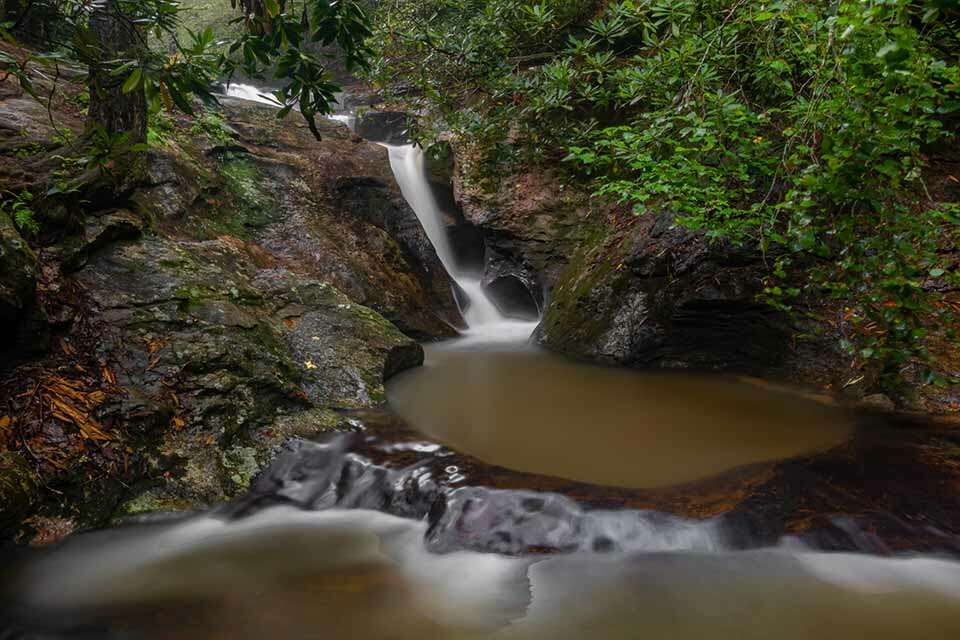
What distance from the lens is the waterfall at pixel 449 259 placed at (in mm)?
7887

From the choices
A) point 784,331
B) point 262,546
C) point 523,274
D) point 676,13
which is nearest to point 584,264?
point 523,274

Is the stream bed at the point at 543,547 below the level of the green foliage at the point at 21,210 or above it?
below

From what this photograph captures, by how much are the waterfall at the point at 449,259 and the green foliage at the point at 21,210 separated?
4.92m

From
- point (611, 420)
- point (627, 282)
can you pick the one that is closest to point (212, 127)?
point (627, 282)

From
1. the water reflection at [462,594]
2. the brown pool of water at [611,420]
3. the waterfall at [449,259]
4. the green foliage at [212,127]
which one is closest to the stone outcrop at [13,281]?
the water reflection at [462,594]

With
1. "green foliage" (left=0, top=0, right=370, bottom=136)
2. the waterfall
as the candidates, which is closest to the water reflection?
"green foliage" (left=0, top=0, right=370, bottom=136)

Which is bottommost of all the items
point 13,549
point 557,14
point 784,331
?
point 13,549

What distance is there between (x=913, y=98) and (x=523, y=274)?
5.91m

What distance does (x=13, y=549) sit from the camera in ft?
8.44

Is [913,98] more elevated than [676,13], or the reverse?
[676,13]

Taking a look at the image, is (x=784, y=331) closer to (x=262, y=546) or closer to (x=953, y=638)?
(x=953, y=638)

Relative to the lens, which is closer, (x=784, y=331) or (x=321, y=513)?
(x=321, y=513)

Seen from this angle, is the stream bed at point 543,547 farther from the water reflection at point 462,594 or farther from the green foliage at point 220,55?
the green foliage at point 220,55

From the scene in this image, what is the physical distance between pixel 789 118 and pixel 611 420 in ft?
9.51
